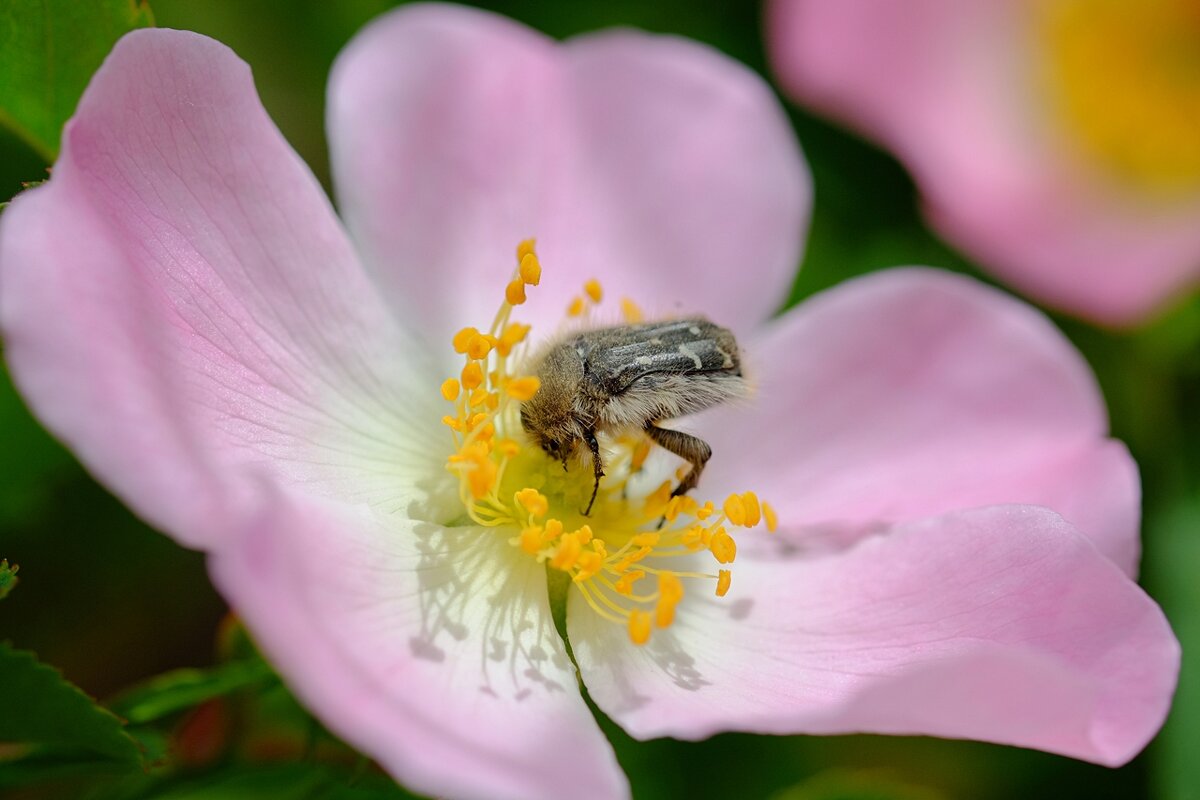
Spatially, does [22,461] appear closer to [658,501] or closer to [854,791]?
[658,501]

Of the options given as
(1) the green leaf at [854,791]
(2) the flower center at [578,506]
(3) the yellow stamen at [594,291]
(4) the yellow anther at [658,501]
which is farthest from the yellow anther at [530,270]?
(1) the green leaf at [854,791]

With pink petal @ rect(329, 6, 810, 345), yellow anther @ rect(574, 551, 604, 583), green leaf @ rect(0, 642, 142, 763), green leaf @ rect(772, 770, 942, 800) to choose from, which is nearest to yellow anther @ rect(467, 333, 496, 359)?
pink petal @ rect(329, 6, 810, 345)

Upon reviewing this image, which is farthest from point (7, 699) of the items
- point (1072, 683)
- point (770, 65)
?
point (770, 65)

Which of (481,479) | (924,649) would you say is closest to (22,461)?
(481,479)

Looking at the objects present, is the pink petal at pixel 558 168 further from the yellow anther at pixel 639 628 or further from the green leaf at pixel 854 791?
the green leaf at pixel 854 791

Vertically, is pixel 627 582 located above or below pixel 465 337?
below

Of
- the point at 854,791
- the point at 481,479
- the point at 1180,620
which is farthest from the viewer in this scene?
the point at 1180,620
